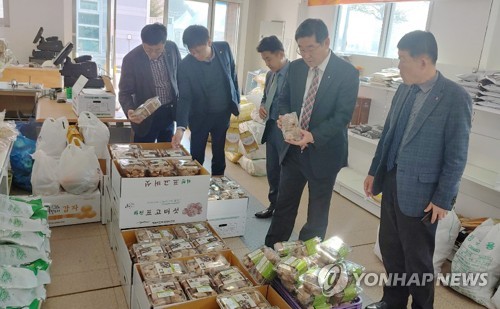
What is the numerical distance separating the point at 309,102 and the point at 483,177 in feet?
5.10

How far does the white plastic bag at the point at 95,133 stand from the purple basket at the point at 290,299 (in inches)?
72.6

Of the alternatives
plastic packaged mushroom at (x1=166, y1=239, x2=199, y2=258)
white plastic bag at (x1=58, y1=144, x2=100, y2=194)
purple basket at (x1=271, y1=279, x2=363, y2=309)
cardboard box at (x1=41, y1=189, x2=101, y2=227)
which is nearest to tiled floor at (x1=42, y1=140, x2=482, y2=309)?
cardboard box at (x1=41, y1=189, x2=101, y2=227)

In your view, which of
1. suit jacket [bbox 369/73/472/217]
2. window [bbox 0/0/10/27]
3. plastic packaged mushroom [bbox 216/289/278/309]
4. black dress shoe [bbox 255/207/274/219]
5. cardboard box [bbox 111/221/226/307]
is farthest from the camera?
window [bbox 0/0/10/27]

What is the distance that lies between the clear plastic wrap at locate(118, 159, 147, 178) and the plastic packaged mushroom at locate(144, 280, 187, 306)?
2.14ft

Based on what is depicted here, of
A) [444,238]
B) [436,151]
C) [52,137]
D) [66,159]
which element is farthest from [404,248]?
[52,137]

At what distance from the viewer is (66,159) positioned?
9.23ft

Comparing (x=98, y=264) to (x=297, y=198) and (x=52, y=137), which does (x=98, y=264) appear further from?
(x=297, y=198)

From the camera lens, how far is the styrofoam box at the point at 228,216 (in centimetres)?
275

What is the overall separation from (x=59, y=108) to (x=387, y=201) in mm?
2993

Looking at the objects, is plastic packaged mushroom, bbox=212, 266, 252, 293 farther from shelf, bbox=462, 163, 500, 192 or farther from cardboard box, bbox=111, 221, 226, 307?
shelf, bbox=462, 163, 500, 192

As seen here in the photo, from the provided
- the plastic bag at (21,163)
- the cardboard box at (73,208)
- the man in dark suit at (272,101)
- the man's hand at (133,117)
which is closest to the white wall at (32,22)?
the plastic bag at (21,163)

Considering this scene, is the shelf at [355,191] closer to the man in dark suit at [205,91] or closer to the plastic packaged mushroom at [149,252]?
the man in dark suit at [205,91]

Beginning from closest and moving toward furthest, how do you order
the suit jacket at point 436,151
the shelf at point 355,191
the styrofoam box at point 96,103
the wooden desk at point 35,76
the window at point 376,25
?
the suit jacket at point 436,151 < the styrofoam box at point 96,103 < the shelf at point 355,191 < the window at point 376,25 < the wooden desk at point 35,76

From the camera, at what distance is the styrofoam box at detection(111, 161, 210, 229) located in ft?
6.95
